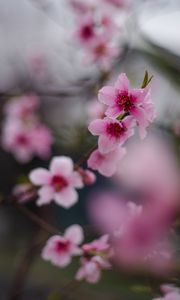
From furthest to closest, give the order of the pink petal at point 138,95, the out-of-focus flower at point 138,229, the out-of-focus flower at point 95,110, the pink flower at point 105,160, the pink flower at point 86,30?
the pink flower at point 86,30, the out-of-focus flower at point 95,110, the pink flower at point 105,160, the pink petal at point 138,95, the out-of-focus flower at point 138,229

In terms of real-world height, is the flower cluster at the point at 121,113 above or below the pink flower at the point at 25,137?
below

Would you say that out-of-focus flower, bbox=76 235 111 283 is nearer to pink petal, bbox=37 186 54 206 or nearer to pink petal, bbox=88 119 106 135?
pink petal, bbox=37 186 54 206

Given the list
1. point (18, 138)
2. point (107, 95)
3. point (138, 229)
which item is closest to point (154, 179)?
point (138, 229)

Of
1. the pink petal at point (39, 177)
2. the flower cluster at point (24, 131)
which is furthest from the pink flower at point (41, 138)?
the pink petal at point (39, 177)

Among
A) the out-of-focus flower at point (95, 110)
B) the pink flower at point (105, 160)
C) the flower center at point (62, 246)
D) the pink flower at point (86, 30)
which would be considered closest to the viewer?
the pink flower at point (105, 160)

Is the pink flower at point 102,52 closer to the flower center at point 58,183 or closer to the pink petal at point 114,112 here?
the flower center at point 58,183

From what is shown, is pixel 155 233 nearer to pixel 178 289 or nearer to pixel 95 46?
pixel 178 289

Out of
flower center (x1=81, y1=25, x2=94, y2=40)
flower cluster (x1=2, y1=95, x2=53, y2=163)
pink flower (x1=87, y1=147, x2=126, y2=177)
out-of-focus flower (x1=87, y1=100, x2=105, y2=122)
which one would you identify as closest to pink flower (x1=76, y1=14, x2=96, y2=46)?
flower center (x1=81, y1=25, x2=94, y2=40)
